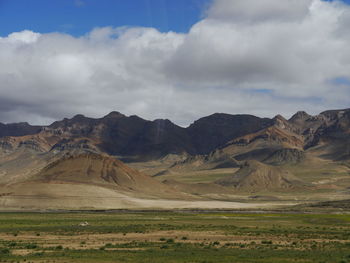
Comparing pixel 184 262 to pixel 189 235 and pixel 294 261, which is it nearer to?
pixel 294 261

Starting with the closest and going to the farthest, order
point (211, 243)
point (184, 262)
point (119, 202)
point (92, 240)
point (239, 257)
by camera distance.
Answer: point (184, 262), point (239, 257), point (211, 243), point (92, 240), point (119, 202)

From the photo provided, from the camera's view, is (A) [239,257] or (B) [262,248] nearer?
(A) [239,257]

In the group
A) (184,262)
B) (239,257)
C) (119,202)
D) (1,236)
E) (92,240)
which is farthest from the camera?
(119,202)

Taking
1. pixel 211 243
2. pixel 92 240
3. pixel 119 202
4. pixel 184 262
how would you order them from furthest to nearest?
pixel 119 202 < pixel 92 240 < pixel 211 243 < pixel 184 262

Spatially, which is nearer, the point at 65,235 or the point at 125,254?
the point at 125,254

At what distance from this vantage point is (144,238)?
72000mm

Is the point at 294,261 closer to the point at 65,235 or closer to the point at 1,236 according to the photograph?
the point at 65,235

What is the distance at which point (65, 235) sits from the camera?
76.8 metres

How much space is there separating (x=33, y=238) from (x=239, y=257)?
33038 mm

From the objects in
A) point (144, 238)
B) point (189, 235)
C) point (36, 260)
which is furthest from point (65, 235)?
point (36, 260)

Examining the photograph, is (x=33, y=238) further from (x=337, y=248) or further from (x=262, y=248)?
(x=337, y=248)

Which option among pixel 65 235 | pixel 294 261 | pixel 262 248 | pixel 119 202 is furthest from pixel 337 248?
pixel 119 202

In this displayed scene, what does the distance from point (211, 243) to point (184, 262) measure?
56.7ft

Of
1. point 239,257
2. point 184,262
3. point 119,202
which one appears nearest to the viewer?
point 184,262
